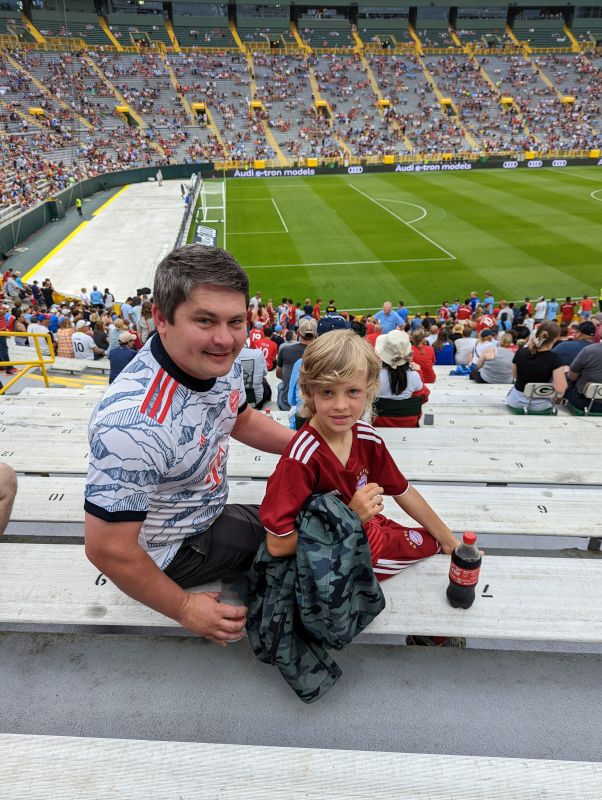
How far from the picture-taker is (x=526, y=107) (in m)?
55.9

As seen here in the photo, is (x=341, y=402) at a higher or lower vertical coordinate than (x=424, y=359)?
higher

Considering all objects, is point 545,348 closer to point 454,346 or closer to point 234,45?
point 454,346

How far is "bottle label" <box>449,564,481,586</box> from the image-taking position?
92.6 inches

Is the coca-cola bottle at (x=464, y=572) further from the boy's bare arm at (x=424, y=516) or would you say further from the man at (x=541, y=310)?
the man at (x=541, y=310)

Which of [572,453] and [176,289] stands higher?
[176,289]

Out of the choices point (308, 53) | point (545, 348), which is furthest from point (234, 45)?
point (545, 348)

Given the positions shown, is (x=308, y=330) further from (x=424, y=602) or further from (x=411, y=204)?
(x=411, y=204)

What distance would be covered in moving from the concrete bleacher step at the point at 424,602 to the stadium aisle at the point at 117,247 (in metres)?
18.4

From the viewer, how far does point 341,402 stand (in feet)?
7.48

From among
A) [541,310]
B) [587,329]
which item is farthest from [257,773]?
[541,310]

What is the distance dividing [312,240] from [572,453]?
22.8 meters

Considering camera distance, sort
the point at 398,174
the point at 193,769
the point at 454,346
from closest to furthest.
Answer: the point at 193,769 → the point at 454,346 → the point at 398,174

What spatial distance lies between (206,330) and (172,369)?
0.25 metres

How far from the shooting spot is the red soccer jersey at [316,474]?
2.17 m
